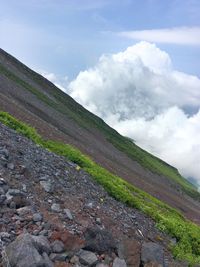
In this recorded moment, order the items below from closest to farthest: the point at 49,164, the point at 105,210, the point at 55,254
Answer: the point at 55,254, the point at 105,210, the point at 49,164

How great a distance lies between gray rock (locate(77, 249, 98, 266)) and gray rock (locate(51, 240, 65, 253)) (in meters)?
0.74

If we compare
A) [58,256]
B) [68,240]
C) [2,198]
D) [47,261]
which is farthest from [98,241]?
[2,198]

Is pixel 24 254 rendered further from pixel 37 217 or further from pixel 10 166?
pixel 10 166

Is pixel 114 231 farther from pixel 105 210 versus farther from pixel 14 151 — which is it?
pixel 14 151

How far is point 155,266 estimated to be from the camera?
1872cm

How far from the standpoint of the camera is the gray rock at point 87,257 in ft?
54.9

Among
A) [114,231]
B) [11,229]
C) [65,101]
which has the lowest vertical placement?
[11,229]

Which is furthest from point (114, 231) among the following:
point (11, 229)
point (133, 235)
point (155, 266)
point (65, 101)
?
point (65, 101)

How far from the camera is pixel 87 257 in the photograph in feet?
55.6

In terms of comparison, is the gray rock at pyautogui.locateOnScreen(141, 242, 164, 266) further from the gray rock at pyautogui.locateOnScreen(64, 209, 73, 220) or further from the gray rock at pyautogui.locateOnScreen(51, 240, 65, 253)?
the gray rock at pyautogui.locateOnScreen(51, 240, 65, 253)

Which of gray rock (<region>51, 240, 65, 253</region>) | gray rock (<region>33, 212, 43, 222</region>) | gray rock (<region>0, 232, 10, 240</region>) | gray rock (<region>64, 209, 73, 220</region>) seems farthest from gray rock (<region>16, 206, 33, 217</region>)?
gray rock (<region>64, 209, 73, 220</region>)

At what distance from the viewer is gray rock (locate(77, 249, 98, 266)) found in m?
16.7

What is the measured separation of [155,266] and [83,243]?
11.0ft

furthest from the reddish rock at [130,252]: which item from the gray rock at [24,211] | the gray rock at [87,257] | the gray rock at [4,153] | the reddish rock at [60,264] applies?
the gray rock at [4,153]
